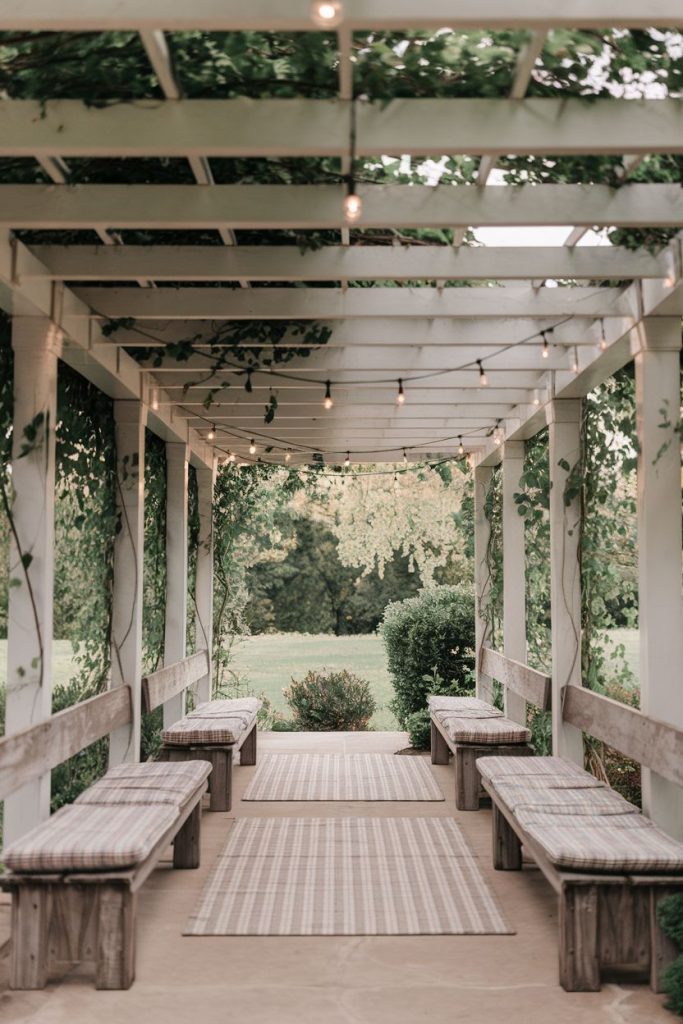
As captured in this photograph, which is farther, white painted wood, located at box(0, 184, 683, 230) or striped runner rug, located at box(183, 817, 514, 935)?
striped runner rug, located at box(183, 817, 514, 935)

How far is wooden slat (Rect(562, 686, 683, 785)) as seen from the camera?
3938mm

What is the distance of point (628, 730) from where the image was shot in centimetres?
452

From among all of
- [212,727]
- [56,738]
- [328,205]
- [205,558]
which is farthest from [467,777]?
[328,205]

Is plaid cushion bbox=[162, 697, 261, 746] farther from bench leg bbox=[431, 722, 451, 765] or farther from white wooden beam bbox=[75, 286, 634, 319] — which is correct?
white wooden beam bbox=[75, 286, 634, 319]

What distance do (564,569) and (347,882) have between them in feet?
7.34

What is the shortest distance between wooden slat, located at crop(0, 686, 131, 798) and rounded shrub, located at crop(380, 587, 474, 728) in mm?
4645

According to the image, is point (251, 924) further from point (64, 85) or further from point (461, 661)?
point (461, 661)

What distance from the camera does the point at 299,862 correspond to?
17.2ft

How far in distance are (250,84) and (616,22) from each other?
1.10m

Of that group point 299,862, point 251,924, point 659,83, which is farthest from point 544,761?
point 659,83

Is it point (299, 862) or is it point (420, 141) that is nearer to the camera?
point (420, 141)

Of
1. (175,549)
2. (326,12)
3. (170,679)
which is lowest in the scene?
(170,679)

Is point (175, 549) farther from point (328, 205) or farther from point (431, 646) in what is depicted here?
point (328, 205)

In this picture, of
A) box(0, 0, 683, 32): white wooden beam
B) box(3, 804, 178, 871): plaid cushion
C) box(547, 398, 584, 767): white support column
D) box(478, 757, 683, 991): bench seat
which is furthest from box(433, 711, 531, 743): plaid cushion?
box(0, 0, 683, 32): white wooden beam
